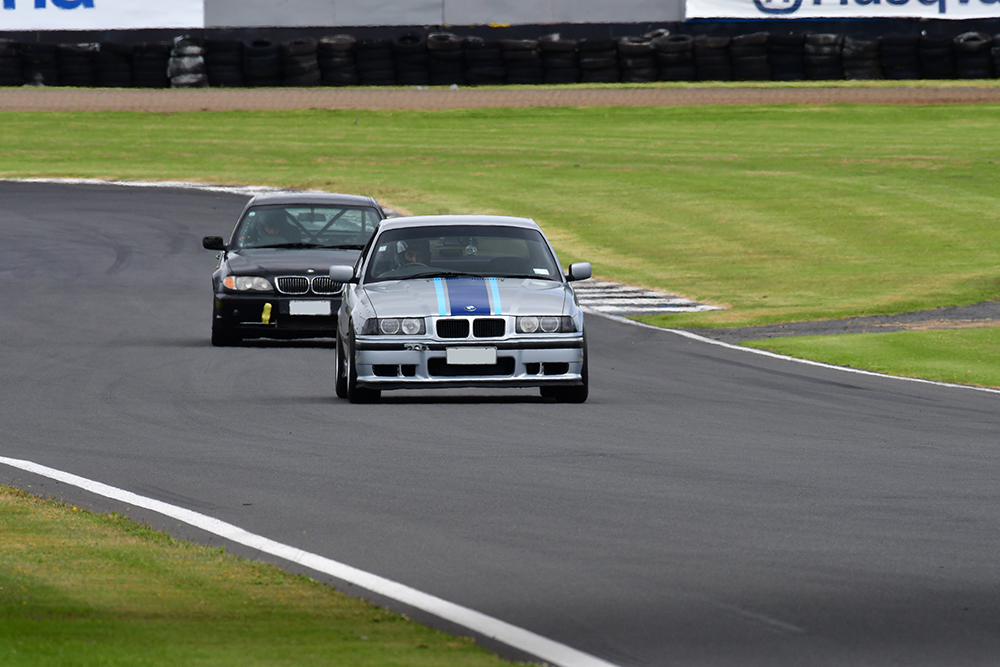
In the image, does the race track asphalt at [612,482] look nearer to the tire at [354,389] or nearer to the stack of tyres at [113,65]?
the tire at [354,389]

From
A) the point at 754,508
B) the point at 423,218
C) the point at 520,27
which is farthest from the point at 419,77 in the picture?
the point at 754,508

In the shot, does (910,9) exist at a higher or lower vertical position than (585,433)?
higher

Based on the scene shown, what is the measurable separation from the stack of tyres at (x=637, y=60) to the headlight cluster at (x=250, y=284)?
28.3m

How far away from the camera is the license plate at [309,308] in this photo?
16062mm

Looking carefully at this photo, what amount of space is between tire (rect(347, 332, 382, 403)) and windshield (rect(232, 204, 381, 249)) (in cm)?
516

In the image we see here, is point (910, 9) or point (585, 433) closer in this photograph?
point (585, 433)

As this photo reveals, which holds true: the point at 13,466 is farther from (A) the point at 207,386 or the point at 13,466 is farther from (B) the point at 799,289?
(B) the point at 799,289

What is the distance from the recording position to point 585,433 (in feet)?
34.4

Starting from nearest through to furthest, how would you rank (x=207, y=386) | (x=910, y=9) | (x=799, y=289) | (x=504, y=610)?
(x=504, y=610), (x=207, y=386), (x=799, y=289), (x=910, y=9)

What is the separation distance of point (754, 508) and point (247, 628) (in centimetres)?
316

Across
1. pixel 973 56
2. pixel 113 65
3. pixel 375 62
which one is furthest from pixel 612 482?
pixel 973 56

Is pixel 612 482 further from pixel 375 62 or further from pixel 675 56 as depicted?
pixel 675 56

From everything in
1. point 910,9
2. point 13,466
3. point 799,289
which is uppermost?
point 910,9

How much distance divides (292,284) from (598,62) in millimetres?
28890
